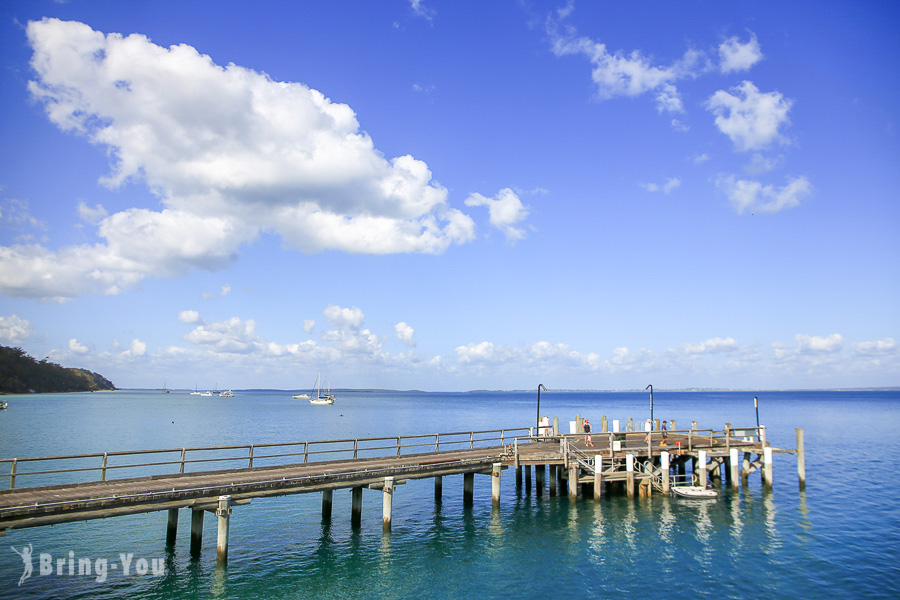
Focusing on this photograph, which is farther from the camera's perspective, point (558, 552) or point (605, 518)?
point (605, 518)

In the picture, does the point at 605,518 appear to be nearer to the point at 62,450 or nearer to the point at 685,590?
the point at 685,590

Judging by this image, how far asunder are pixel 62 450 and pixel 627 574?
5556 centimetres

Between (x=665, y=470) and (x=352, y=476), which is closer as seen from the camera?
(x=352, y=476)

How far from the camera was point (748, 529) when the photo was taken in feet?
83.6

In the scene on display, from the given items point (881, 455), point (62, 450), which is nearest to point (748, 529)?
point (881, 455)

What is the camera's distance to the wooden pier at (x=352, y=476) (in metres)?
17.9

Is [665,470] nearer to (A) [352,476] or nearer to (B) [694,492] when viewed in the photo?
(B) [694,492]

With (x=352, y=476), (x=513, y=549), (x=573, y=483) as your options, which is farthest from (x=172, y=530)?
(x=573, y=483)
